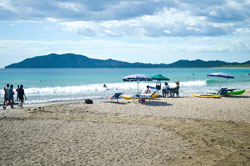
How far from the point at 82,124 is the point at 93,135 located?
180 cm

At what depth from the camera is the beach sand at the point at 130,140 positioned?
6000 mm

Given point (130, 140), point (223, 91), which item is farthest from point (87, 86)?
point (130, 140)

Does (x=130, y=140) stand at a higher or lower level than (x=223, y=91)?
lower

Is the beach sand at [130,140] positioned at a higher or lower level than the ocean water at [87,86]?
lower

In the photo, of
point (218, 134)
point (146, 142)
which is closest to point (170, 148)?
point (146, 142)

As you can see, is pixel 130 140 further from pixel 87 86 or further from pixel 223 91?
pixel 87 86

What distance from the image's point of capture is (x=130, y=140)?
24.6 ft

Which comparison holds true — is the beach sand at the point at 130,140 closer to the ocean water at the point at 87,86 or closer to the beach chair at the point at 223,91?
the beach chair at the point at 223,91

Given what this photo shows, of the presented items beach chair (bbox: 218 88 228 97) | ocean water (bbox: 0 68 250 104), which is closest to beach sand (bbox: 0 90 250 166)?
beach chair (bbox: 218 88 228 97)

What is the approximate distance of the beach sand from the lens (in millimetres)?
6000

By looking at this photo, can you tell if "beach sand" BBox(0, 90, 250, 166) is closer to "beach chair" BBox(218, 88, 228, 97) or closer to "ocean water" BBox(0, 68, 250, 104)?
"beach chair" BBox(218, 88, 228, 97)

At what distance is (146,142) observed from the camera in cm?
733

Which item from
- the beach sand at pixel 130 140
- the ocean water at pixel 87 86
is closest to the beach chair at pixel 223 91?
the ocean water at pixel 87 86

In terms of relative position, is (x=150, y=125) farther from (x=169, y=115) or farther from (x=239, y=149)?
(x=239, y=149)
